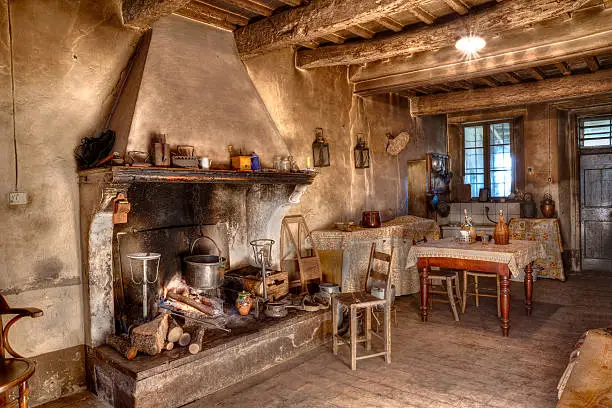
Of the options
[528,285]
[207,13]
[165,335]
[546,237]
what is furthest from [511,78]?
[165,335]

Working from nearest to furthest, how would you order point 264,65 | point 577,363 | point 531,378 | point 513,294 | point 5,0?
point 577,363 < point 5,0 < point 531,378 < point 264,65 < point 513,294

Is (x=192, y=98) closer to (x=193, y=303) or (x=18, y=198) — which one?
(x=18, y=198)

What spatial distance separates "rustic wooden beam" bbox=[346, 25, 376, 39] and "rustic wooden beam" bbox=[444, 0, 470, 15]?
103cm

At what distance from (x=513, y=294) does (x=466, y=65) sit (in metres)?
3.48

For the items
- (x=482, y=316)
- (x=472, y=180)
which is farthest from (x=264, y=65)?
(x=472, y=180)

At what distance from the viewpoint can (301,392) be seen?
3.45 m

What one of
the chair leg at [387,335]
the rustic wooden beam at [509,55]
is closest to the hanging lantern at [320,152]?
the rustic wooden beam at [509,55]

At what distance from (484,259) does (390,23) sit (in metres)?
2.75

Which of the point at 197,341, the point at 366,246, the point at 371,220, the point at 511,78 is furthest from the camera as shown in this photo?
the point at 511,78

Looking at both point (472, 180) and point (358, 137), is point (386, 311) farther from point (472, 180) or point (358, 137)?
point (472, 180)

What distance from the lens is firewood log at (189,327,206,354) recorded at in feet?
10.9

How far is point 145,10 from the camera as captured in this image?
364cm

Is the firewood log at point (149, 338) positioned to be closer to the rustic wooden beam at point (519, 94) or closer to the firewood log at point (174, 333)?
the firewood log at point (174, 333)

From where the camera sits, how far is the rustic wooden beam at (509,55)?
449cm
